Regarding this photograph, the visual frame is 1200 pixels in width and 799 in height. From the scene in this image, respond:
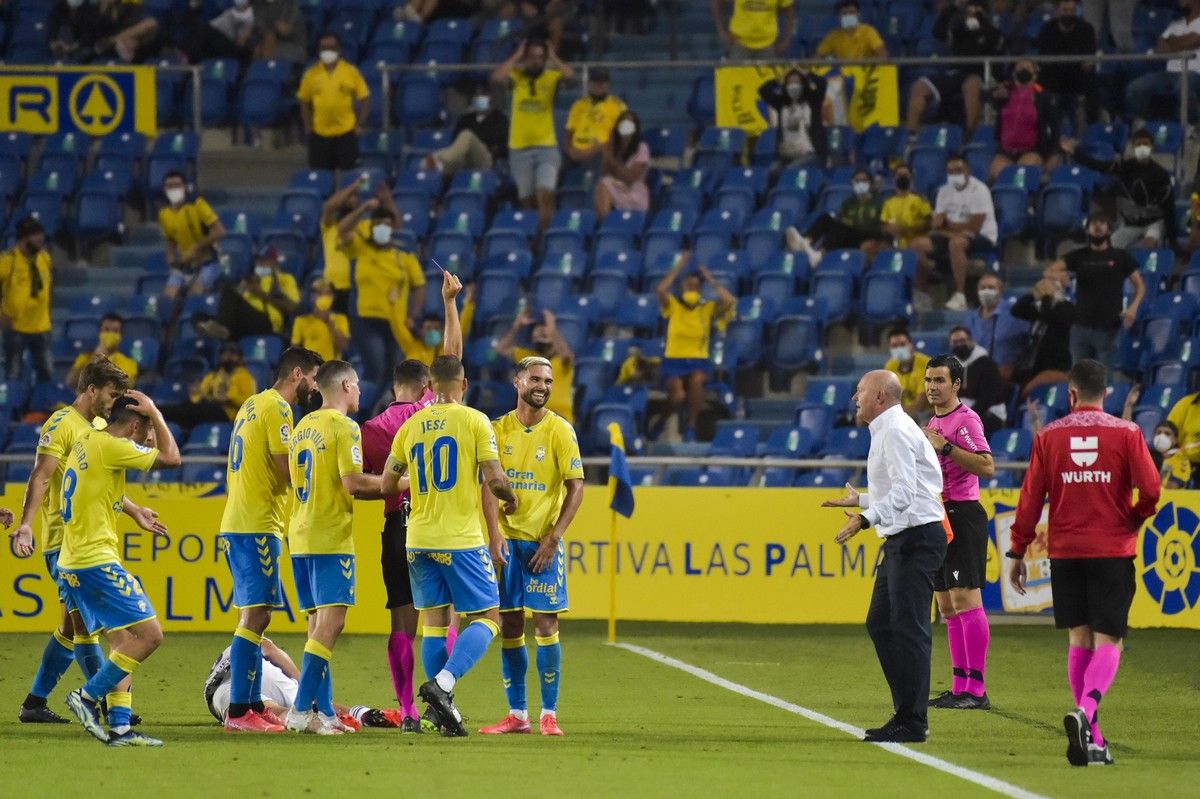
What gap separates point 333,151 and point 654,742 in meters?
14.5

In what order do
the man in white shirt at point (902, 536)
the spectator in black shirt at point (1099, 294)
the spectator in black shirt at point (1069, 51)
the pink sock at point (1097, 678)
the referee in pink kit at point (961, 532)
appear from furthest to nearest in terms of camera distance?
the spectator in black shirt at point (1069, 51) < the spectator in black shirt at point (1099, 294) < the referee in pink kit at point (961, 532) < the man in white shirt at point (902, 536) < the pink sock at point (1097, 678)

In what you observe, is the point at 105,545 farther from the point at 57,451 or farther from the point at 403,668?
the point at 403,668

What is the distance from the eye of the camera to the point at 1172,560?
57.7ft

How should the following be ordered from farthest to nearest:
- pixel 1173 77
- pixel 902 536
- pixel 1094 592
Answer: pixel 1173 77 → pixel 902 536 → pixel 1094 592

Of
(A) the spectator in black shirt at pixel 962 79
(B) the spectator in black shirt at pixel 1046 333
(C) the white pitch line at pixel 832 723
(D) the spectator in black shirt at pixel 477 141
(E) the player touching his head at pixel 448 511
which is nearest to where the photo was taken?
(C) the white pitch line at pixel 832 723

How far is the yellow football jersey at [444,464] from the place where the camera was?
10297 mm

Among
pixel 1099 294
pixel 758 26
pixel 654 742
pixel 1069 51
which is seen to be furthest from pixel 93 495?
pixel 1069 51

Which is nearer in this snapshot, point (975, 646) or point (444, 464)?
point (444, 464)

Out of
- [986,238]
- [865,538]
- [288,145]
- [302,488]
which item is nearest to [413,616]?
[302,488]

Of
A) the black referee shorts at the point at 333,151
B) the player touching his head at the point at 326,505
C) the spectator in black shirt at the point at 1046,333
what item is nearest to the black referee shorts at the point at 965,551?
the player touching his head at the point at 326,505

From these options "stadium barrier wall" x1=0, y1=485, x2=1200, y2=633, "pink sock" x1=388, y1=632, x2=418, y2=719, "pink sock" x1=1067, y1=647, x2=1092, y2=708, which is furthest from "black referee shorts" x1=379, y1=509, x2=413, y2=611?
"stadium barrier wall" x1=0, y1=485, x2=1200, y2=633

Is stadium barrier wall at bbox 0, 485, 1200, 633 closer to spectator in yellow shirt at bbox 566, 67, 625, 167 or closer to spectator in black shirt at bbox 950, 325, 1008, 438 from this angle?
spectator in black shirt at bbox 950, 325, 1008, 438

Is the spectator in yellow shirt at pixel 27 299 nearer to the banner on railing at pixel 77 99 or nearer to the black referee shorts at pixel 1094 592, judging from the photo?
the banner on railing at pixel 77 99

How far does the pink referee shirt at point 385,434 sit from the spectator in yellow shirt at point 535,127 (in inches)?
473
